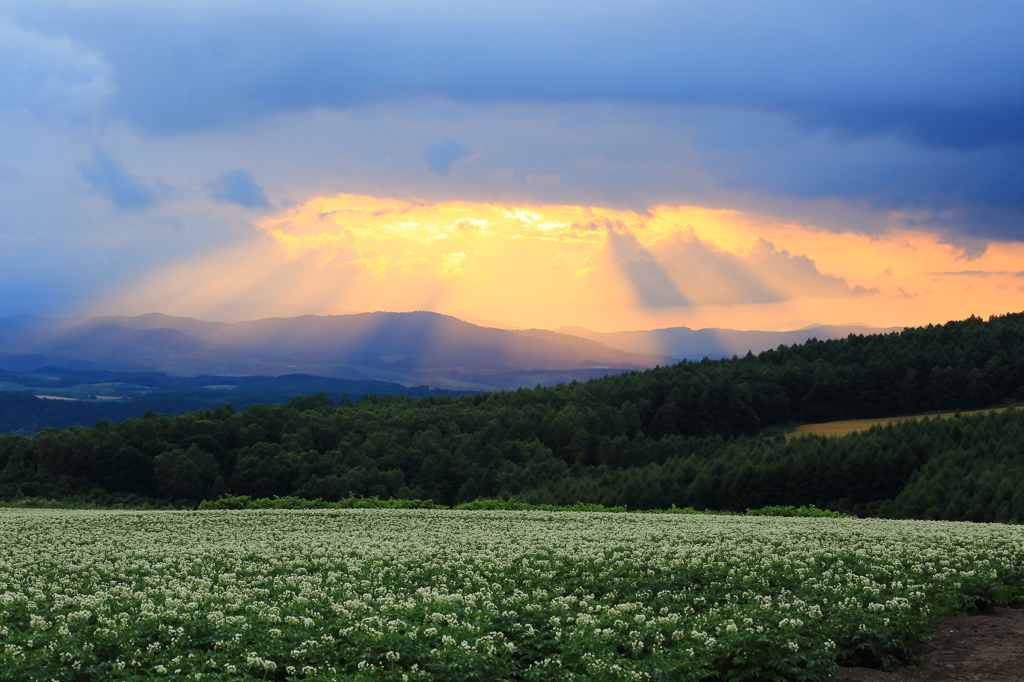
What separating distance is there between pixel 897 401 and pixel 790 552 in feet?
312

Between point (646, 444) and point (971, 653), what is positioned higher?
point (971, 653)

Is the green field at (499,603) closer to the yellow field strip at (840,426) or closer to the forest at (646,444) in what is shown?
the forest at (646,444)

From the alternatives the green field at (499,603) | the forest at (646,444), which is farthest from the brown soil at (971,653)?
the forest at (646,444)

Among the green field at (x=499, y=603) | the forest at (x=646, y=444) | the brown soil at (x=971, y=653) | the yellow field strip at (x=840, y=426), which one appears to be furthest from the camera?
the yellow field strip at (x=840, y=426)

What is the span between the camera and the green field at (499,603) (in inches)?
468

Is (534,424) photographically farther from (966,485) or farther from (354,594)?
(354,594)

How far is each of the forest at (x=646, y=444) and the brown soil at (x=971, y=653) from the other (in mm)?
30987

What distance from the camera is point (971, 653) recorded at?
1346 centimetres

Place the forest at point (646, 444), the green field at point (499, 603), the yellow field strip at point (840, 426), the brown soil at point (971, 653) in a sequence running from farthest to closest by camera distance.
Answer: the yellow field strip at point (840, 426)
the forest at point (646, 444)
the brown soil at point (971, 653)
the green field at point (499, 603)

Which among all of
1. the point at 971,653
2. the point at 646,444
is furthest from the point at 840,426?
the point at 971,653

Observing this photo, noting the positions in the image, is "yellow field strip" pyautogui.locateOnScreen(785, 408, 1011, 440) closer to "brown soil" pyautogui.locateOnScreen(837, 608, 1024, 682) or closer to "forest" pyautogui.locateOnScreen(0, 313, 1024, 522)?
"forest" pyautogui.locateOnScreen(0, 313, 1024, 522)

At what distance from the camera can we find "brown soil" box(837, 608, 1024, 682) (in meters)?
12.5

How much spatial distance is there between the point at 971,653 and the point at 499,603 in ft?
28.0

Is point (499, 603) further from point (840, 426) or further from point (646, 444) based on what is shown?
point (840, 426)
